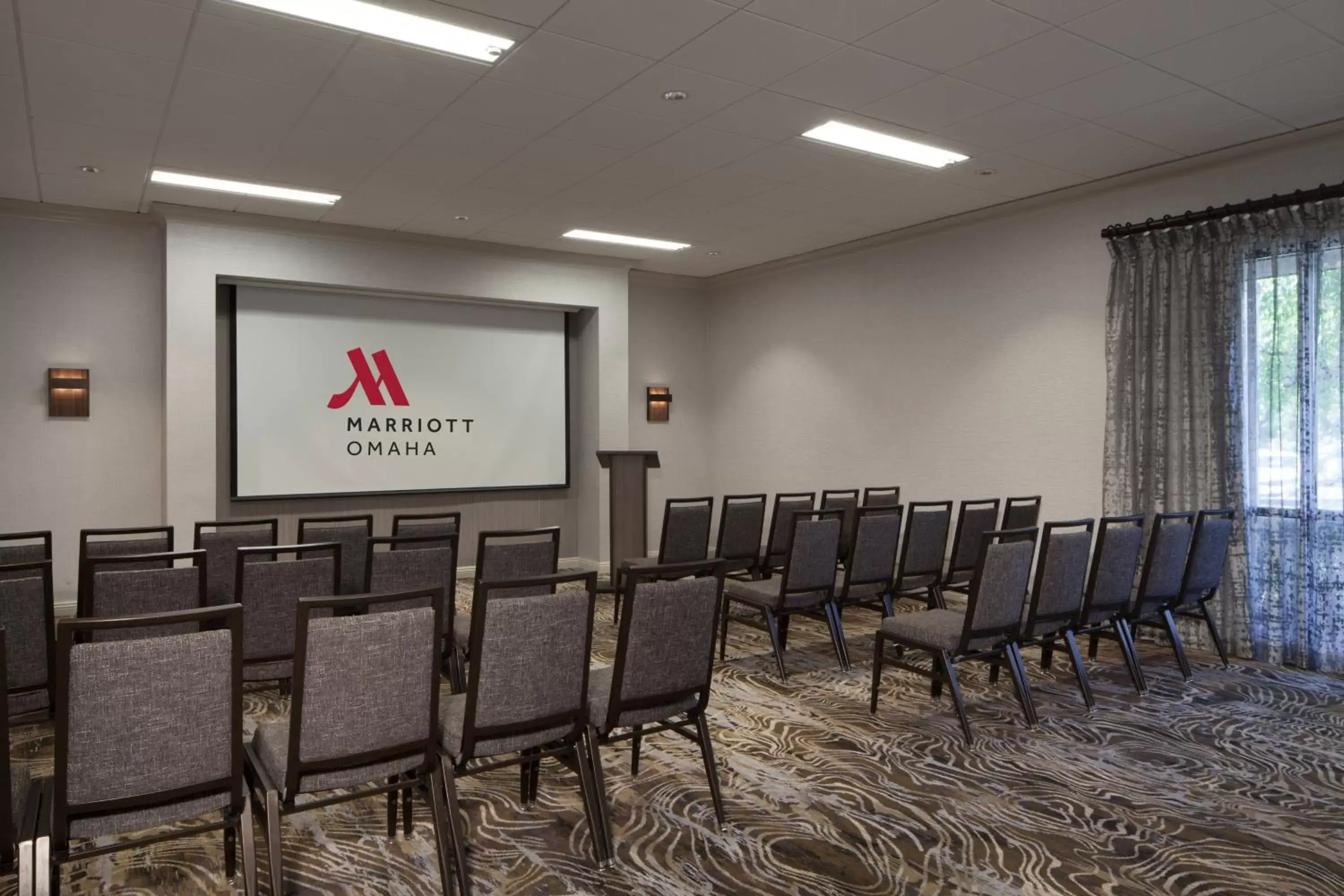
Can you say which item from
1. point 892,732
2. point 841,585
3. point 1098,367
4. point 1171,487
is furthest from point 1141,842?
point 1098,367

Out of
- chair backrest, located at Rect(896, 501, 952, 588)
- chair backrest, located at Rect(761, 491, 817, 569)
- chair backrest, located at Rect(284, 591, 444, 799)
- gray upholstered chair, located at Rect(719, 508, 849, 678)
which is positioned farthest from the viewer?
chair backrest, located at Rect(761, 491, 817, 569)

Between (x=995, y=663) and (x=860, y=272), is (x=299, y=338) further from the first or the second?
(x=995, y=663)

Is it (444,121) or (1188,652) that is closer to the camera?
(444,121)

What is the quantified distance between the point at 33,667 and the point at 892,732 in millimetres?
3550

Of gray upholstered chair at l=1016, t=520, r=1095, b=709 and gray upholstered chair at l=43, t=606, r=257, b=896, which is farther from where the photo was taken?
gray upholstered chair at l=1016, t=520, r=1095, b=709

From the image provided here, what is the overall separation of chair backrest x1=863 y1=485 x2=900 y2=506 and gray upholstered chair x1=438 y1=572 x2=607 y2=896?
15.4 ft

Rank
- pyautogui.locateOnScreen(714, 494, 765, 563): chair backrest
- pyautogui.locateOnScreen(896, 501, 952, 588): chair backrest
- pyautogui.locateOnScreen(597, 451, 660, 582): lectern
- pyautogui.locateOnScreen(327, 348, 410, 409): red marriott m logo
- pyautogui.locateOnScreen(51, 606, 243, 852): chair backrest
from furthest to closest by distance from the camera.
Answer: pyautogui.locateOnScreen(597, 451, 660, 582): lectern, pyautogui.locateOnScreen(327, 348, 410, 409): red marriott m logo, pyautogui.locateOnScreen(714, 494, 765, 563): chair backrest, pyautogui.locateOnScreen(896, 501, 952, 588): chair backrest, pyautogui.locateOnScreen(51, 606, 243, 852): chair backrest

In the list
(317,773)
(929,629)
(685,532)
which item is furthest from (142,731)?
(685,532)

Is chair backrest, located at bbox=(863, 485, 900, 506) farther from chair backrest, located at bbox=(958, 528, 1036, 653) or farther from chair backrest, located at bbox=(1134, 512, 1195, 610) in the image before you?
chair backrest, located at bbox=(958, 528, 1036, 653)

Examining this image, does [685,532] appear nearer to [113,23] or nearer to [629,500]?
[629,500]

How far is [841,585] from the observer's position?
18.1ft

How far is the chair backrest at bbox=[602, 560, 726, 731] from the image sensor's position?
9.68ft

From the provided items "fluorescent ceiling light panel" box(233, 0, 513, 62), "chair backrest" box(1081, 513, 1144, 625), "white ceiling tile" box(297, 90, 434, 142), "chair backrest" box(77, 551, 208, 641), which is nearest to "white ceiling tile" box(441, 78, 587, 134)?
"white ceiling tile" box(297, 90, 434, 142)

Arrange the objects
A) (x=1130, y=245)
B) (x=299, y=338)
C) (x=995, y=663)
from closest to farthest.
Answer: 1. (x=995, y=663)
2. (x=1130, y=245)
3. (x=299, y=338)
